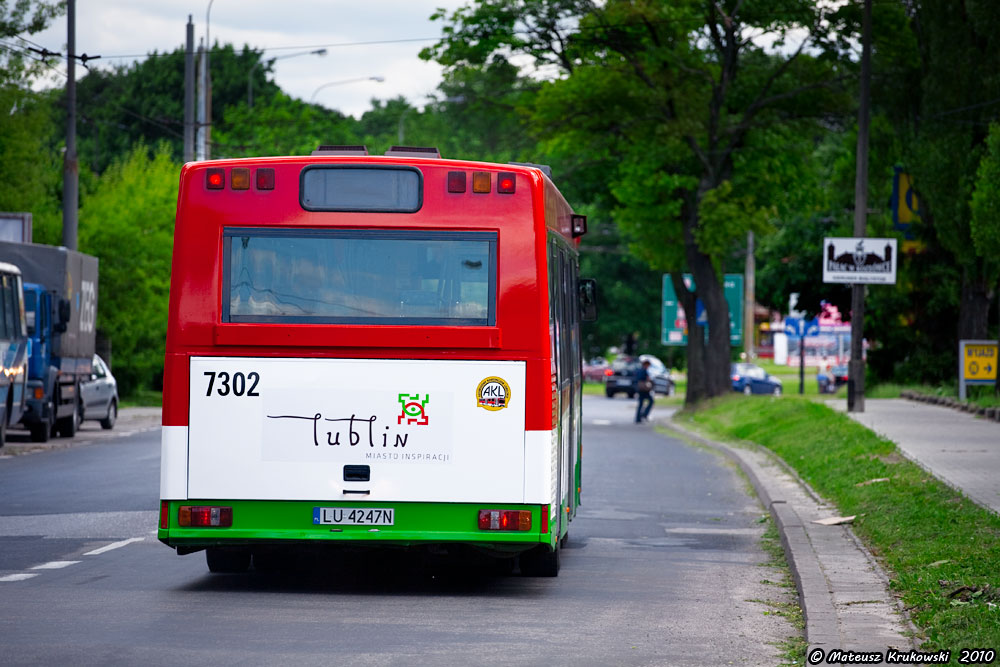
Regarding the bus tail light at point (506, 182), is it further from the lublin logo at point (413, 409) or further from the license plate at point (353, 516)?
the license plate at point (353, 516)

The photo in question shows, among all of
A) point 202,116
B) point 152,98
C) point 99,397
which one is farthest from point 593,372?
point 99,397

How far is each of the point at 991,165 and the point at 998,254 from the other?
57.6 inches

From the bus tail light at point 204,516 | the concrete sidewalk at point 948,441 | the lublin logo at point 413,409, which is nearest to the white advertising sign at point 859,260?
the concrete sidewalk at point 948,441

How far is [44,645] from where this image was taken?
28.1ft

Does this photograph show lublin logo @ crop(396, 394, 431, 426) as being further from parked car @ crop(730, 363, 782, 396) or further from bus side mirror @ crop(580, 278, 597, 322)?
parked car @ crop(730, 363, 782, 396)

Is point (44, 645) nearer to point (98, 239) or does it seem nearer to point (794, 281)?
point (98, 239)

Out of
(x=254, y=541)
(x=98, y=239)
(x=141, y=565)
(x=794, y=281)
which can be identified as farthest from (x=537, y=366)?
(x=794, y=281)

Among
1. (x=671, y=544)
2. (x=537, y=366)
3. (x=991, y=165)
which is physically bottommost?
(x=671, y=544)

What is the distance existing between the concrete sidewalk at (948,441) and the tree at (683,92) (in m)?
7.04

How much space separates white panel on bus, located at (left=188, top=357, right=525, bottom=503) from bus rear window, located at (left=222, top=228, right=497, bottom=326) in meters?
0.30

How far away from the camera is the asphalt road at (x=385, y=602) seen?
8.62m

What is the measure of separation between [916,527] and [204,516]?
18.8 feet

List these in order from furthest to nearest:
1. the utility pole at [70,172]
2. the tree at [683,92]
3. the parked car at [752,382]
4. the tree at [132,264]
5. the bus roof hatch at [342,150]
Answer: the parked car at [752,382]
the tree at [132,264]
the tree at [683,92]
the utility pole at [70,172]
the bus roof hatch at [342,150]

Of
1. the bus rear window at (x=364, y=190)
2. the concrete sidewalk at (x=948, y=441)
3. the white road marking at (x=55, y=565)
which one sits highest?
the bus rear window at (x=364, y=190)
